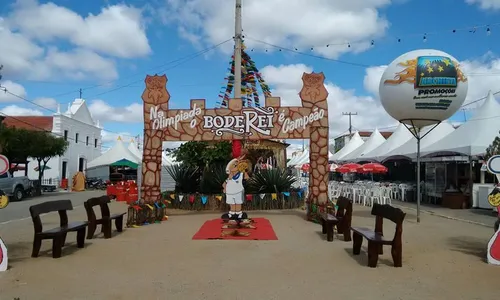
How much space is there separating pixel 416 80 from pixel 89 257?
379 inches

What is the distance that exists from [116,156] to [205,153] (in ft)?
60.5

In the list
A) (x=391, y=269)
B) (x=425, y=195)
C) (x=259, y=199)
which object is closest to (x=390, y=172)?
(x=425, y=195)

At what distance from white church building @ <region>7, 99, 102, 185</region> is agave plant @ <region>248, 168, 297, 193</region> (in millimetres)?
23631

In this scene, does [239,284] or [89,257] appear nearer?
[239,284]

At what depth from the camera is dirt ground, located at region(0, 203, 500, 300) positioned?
564 cm

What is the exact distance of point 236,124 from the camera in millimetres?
13656

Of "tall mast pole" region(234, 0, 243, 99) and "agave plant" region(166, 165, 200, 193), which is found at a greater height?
"tall mast pole" region(234, 0, 243, 99)

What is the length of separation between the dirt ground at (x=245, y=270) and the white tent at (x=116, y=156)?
1011 inches

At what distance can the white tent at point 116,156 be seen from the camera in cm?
3562

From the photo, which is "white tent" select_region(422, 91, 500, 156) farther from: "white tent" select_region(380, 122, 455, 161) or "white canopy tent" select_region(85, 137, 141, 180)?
"white canopy tent" select_region(85, 137, 141, 180)

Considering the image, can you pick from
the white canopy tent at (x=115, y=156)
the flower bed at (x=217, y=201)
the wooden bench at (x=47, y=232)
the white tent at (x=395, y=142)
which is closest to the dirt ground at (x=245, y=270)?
the wooden bench at (x=47, y=232)

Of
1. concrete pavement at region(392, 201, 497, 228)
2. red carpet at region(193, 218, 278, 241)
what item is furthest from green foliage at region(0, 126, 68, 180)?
concrete pavement at region(392, 201, 497, 228)

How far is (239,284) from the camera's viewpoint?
6.02 metres

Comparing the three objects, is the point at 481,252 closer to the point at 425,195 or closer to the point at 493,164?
the point at 493,164
